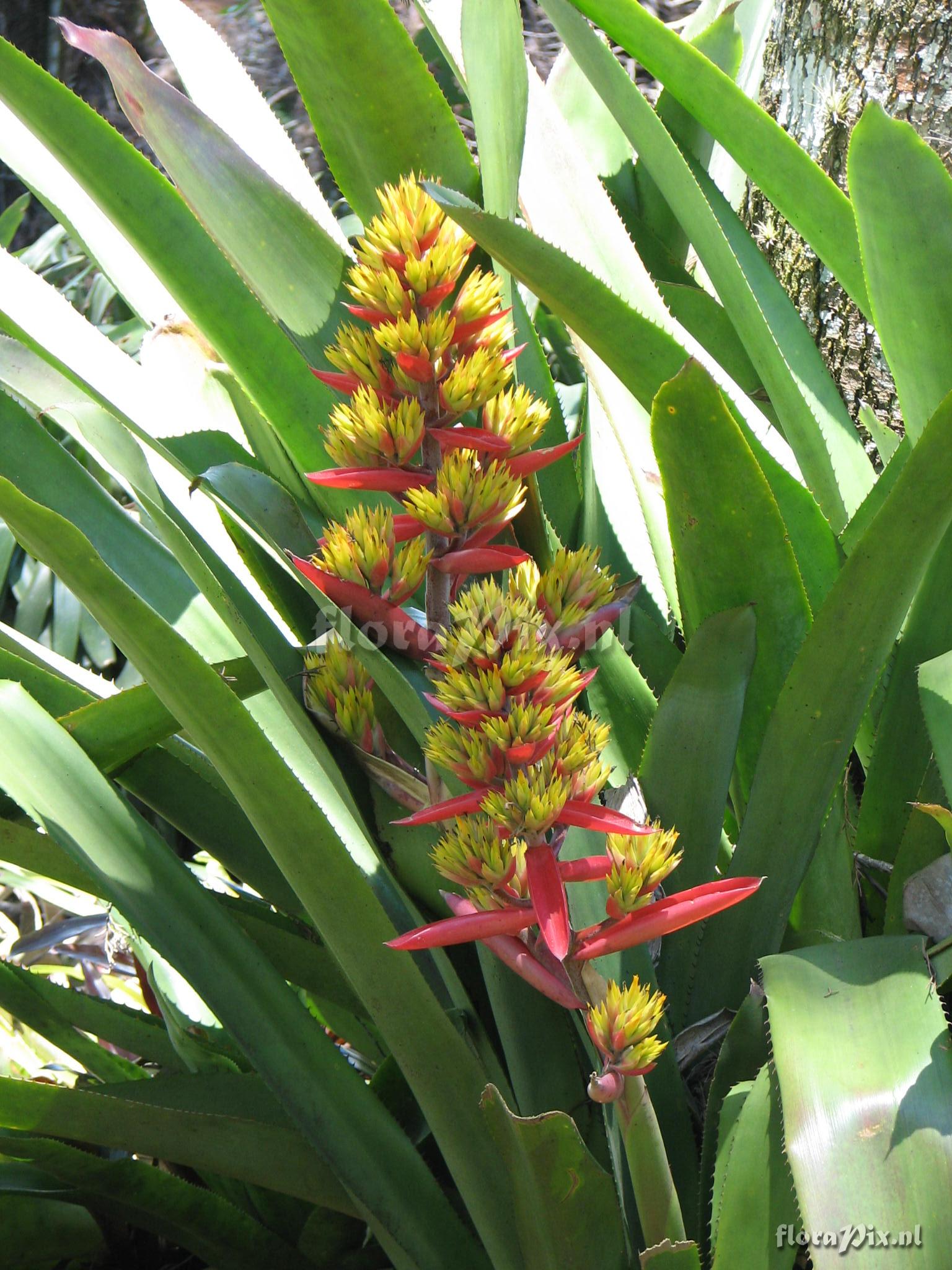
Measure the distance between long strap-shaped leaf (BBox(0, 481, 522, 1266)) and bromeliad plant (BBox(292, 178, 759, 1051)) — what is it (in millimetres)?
43

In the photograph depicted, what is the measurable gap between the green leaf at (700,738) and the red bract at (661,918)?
19cm

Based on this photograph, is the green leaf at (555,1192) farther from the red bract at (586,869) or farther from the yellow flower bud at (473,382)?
the yellow flower bud at (473,382)

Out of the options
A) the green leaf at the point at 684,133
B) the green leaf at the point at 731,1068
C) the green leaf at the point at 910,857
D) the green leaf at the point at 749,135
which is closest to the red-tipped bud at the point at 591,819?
the green leaf at the point at 731,1068

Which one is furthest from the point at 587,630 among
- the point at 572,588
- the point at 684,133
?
the point at 684,133

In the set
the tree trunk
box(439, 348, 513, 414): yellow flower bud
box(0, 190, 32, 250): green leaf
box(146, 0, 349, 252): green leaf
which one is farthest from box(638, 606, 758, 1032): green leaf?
box(0, 190, 32, 250): green leaf

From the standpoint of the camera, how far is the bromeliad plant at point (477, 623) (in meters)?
0.36

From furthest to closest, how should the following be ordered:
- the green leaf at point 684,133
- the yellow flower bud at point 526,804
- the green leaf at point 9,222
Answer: the green leaf at point 9,222, the green leaf at point 684,133, the yellow flower bud at point 526,804

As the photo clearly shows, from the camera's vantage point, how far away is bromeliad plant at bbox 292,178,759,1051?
14.0 inches

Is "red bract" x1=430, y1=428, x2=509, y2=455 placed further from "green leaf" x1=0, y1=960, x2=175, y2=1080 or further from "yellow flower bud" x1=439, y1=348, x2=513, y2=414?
"green leaf" x1=0, y1=960, x2=175, y2=1080

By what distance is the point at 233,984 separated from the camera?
54 cm

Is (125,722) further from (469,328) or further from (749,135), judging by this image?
(749,135)

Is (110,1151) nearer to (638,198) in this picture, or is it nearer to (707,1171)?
(707,1171)

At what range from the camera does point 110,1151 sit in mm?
760

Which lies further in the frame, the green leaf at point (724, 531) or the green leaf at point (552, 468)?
the green leaf at point (552, 468)
